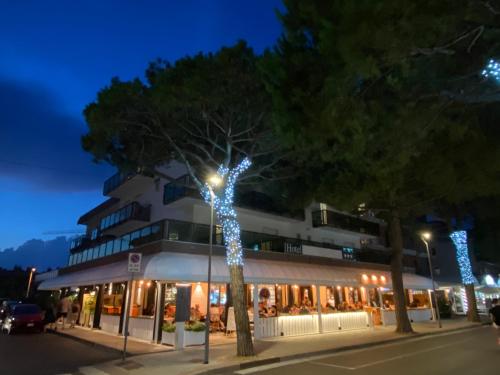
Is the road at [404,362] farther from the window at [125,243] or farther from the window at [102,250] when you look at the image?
the window at [102,250]

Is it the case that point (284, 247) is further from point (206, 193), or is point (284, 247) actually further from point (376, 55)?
point (376, 55)

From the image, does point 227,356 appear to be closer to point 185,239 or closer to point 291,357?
point 291,357

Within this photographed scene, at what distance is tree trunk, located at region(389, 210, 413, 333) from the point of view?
1869cm

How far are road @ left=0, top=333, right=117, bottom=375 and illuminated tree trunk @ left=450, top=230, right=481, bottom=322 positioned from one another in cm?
2461

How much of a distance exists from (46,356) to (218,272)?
7.02 meters

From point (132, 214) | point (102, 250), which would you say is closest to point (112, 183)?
point (132, 214)

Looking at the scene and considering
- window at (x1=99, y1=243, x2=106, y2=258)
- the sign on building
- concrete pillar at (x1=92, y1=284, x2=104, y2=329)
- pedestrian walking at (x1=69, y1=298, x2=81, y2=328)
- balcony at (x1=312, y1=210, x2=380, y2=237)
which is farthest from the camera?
balcony at (x1=312, y1=210, x2=380, y2=237)

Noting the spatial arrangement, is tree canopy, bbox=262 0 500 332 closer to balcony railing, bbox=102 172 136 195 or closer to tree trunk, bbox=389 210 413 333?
tree trunk, bbox=389 210 413 333

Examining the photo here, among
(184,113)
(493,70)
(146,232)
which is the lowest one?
(146,232)

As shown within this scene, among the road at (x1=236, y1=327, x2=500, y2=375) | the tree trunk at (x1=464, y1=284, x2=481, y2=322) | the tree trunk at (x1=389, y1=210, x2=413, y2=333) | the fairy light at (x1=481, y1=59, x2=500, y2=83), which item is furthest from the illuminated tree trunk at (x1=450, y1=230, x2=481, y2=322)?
the fairy light at (x1=481, y1=59, x2=500, y2=83)

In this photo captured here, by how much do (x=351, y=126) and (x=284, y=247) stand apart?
12.6 meters

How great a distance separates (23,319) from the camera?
20031mm

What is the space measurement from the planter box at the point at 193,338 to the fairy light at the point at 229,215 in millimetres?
3721

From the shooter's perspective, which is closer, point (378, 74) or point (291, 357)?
point (378, 74)
